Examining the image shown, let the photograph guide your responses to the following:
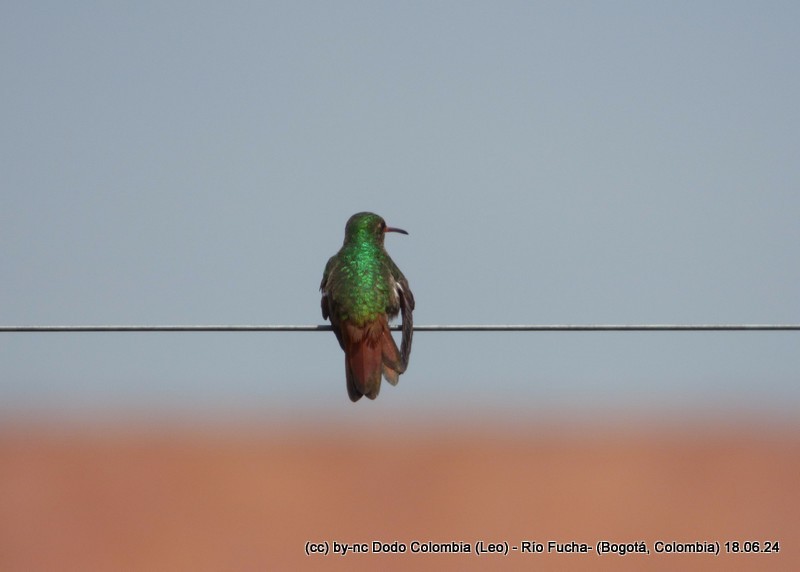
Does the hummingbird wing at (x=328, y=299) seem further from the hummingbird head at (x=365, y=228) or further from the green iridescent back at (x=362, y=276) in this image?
the hummingbird head at (x=365, y=228)

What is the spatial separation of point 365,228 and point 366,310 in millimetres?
1266

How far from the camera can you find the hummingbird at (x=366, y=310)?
31.2 feet

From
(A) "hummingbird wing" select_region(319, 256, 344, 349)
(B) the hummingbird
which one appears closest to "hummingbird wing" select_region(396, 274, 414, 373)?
(B) the hummingbird

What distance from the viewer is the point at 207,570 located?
5375 cm

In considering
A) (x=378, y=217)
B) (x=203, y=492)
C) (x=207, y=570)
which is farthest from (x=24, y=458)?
(x=378, y=217)

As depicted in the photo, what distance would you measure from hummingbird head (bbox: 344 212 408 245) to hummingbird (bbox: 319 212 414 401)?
0.40ft

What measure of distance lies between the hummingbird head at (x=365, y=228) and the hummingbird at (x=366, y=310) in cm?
12

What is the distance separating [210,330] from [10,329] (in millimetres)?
929

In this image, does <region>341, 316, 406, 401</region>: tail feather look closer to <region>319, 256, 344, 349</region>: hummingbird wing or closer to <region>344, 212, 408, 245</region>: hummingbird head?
<region>319, 256, 344, 349</region>: hummingbird wing

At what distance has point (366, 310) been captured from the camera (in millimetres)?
9805

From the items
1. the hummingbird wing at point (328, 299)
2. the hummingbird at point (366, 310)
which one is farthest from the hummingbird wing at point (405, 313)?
the hummingbird wing at point (328, 299)

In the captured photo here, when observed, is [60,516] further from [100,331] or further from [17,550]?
[100,331]

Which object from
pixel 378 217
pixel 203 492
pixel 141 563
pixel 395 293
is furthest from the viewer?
pixel 203 492

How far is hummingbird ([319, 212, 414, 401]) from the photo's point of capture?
9516 mm
